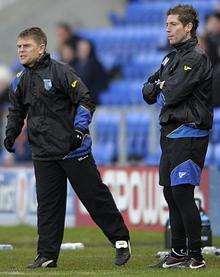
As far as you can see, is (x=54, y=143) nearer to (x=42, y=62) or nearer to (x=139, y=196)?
(x=42, y=62)

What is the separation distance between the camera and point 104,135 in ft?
62.1

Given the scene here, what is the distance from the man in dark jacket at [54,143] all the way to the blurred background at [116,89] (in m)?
5.78

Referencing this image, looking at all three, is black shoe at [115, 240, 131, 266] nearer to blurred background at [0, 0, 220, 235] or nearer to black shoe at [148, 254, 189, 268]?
black shoe at [148, 254, 189, 268]

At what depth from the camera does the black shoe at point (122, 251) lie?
10.5m

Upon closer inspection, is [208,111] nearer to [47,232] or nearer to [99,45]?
[47,232]

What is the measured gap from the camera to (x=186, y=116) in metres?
9.90

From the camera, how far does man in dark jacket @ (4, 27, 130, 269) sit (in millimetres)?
10344

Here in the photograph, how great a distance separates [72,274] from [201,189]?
678 centimetres

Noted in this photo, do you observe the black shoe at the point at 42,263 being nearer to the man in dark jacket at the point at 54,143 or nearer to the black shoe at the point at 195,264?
the man in dark jacket at the point at 54,143

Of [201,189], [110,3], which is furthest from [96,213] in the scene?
[110,3]

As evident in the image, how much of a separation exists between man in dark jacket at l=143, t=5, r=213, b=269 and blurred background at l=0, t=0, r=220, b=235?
20.1 ft

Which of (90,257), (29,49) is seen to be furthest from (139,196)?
(29,49)

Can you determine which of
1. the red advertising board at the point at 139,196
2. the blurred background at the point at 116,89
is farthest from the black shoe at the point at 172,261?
the red advertising board at the point at 139,196

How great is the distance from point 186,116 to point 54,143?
1.21m
